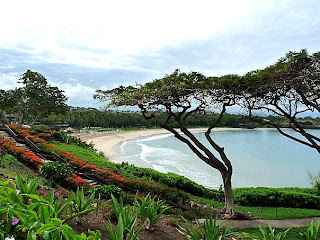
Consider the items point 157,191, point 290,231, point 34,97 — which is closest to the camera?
point 290,231

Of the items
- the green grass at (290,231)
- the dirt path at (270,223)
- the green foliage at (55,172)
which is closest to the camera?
the green grass at (290,231)

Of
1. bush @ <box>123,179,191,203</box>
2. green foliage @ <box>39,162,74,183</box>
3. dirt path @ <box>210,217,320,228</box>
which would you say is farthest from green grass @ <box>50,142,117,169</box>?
dirt path @ <box>210,217,320,228</box>

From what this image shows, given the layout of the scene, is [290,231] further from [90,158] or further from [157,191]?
[90,158]

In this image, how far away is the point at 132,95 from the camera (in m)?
8.50

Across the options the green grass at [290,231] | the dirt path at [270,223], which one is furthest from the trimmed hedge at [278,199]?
the green grass at [290,231]

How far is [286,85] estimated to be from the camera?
25.3 ft

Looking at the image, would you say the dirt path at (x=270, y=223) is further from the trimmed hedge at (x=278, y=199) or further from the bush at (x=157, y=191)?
the trimmed hedge at (x=278, y=199)

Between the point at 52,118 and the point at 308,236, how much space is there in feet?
234

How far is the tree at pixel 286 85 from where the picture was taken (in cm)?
713

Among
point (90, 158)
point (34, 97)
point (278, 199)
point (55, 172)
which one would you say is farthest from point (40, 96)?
point (278, 199)

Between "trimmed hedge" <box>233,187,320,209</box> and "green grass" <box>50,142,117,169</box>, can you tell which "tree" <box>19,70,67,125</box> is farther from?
"trimmed hedge" <box>233,187,320,209</box>

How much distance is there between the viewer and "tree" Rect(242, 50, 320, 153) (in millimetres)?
7133

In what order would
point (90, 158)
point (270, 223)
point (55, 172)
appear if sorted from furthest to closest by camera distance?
point (90, 158)
point (55, 172)
point (270, 223)

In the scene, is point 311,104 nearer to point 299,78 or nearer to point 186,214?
point 299,78
